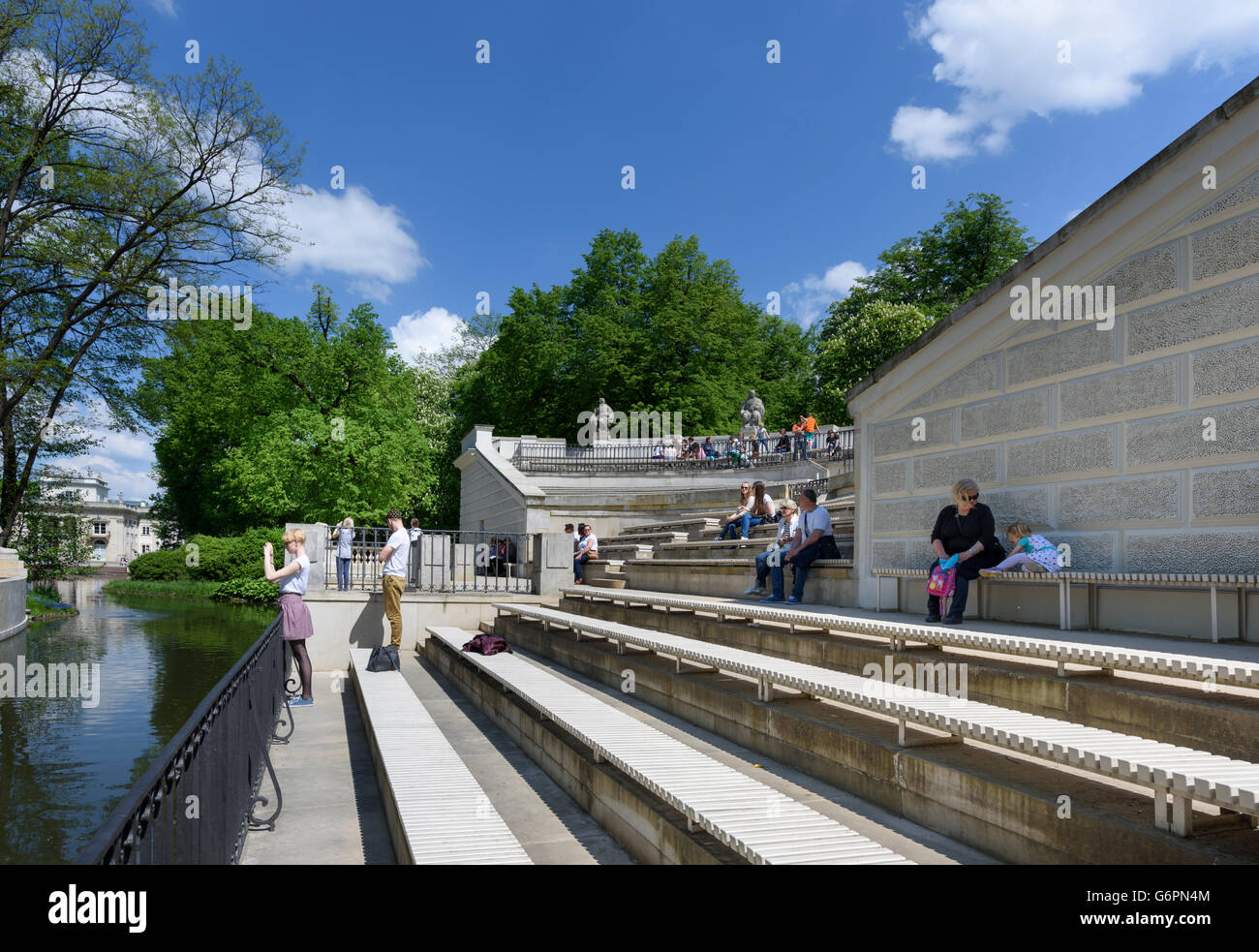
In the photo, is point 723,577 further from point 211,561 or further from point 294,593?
point 211,561

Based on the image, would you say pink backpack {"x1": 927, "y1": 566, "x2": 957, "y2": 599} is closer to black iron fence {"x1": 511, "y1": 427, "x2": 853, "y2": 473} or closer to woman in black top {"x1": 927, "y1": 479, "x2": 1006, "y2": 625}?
woman in black top {"x1": 927, "y1": 479, "x2": 1006, "y2": 625}

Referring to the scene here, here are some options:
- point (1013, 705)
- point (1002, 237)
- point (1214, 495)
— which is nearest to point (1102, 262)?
point (1214, 495)

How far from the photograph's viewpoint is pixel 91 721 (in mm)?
10859

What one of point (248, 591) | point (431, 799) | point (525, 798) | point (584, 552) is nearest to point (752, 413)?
point (584, 552)

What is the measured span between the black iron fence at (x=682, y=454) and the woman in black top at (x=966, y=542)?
17910mm

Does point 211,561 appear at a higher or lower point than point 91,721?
higher

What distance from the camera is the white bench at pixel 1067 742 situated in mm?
2758

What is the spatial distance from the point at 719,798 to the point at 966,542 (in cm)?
406

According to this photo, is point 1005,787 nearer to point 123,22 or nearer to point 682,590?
point 682,590

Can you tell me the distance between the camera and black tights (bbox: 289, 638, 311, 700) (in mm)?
9398

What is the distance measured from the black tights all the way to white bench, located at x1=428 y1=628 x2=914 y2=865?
169 inches

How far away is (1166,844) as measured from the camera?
2863mm

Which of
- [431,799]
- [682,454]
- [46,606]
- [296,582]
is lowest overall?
[46,606]

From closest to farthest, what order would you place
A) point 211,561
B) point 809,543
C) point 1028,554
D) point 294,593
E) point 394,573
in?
point 1028,554 < point 294,593 < point 809,543 < point 394,573 < point 211,561
